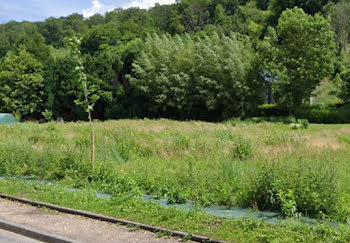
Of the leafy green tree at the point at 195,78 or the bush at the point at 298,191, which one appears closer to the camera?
the bush at the point at 298,191

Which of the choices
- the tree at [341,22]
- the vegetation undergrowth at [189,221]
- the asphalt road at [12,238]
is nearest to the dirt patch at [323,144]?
the vegetation undergrowth at [189,221]

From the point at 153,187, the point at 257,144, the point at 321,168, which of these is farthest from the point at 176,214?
the point at 257,144

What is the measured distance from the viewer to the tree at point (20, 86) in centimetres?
5988

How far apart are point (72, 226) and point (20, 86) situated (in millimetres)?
56311

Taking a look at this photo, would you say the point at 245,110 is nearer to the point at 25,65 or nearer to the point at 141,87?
the point at 141,87

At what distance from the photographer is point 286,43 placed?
43.3 metres

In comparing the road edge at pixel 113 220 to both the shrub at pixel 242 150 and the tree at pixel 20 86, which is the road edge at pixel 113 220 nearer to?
the shrub at pixel 242 150

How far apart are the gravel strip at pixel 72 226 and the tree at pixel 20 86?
5299 cm

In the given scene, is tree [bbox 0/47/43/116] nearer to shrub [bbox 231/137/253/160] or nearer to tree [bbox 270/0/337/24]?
shrub [bbox 231/137/253/160]

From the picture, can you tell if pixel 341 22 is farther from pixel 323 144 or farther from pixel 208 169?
pixel 208 169

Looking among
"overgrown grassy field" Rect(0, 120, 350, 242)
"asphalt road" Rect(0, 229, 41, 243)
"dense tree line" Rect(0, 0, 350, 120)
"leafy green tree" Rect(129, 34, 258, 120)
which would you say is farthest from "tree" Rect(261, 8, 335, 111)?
"asphalt road" Rect(0, 229, 41, 243)

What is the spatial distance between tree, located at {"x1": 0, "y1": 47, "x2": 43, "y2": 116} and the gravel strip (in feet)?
174

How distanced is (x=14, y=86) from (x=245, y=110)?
115ft

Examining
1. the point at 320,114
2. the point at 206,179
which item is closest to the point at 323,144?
the point at 206,179
